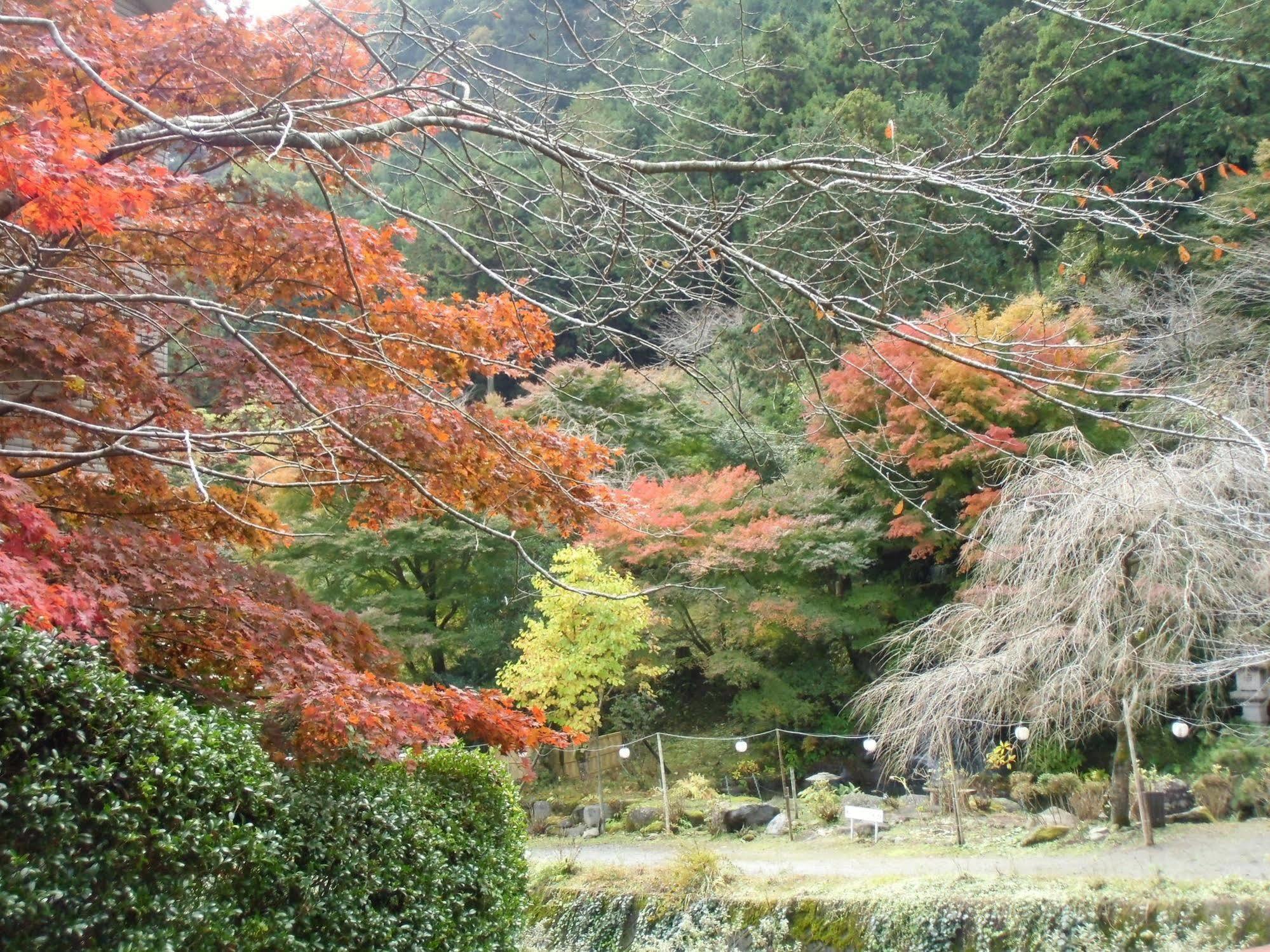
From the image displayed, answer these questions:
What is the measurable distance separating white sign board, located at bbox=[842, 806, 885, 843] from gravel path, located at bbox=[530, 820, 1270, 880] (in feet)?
0.74

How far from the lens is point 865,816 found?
812 centimetres

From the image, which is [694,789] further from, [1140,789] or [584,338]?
[584,338]

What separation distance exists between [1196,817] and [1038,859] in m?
1.89

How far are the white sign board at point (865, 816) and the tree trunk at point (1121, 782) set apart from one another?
1.80 metres

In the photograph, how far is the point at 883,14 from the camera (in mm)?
9312

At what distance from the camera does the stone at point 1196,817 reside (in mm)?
7512

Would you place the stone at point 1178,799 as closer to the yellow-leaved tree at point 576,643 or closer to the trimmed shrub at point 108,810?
the yellow-leaved tree at point 576,643

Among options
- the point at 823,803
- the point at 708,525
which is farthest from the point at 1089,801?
the point at 708,525

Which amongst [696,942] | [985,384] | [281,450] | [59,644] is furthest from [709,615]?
[59,644]

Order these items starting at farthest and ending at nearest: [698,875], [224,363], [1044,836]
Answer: [1044,836], [698,875], [224,363]

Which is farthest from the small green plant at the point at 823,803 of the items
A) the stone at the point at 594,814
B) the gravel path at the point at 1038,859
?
the stone at the point at 594,814

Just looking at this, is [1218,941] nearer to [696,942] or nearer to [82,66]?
[696,942]

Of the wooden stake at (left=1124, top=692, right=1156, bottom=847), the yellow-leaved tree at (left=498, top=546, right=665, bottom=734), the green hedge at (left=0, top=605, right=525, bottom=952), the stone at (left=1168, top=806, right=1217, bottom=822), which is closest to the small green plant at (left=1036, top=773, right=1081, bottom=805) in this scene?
Result: the stone at (left=1168, top=806, right=1217, bottom=822)

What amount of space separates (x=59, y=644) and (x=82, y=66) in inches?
54.4
